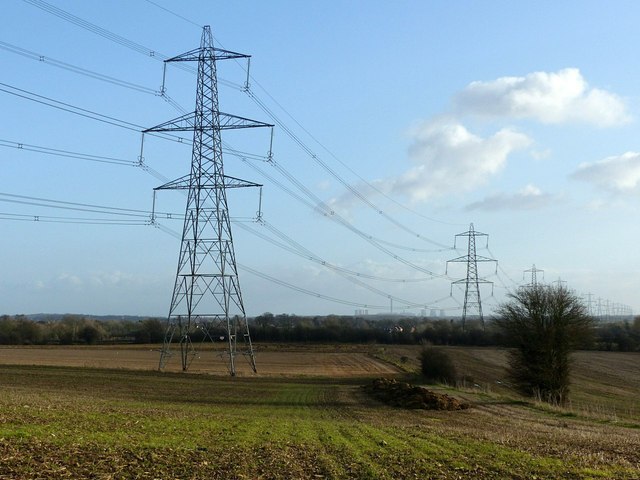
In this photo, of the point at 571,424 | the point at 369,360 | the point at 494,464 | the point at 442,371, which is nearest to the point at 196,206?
the point at 442,371

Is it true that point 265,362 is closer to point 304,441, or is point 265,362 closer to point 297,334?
point 297,334

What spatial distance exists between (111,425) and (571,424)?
18.1 meters

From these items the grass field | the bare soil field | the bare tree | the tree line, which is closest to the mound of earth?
the grass field

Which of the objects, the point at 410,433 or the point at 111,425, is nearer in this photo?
the point at 111,425

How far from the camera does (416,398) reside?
34.7 metres

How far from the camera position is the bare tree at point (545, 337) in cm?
4584

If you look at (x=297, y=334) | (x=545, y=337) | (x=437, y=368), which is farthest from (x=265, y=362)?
(x=297, y=334)

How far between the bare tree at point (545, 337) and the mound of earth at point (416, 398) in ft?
36.5

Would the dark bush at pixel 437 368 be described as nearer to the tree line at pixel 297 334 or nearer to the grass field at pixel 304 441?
the grass field at pixel 304 441

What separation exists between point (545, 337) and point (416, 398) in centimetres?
1568

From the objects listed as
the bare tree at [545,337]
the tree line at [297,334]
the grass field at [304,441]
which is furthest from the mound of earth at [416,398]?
the tree line at [297,334]

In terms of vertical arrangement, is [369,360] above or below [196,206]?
below

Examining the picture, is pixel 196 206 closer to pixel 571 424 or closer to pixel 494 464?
pixel 571 424

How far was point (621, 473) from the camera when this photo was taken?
13.0 m
